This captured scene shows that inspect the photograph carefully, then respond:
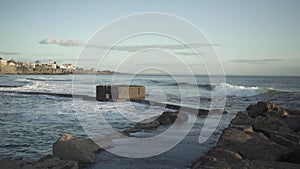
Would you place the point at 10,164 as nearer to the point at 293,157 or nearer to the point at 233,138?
the point at 233,138

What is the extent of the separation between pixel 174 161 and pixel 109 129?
4.83 m

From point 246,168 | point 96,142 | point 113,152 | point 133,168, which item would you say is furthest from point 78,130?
point 246,168

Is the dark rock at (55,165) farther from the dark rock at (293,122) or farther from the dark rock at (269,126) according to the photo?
the dark rock at (293,122)

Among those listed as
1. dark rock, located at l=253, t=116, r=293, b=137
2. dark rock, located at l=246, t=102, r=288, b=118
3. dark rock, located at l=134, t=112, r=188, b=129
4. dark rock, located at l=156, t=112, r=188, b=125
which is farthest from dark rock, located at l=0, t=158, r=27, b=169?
dark rock, located at l=246, t=102, r=288, b=118

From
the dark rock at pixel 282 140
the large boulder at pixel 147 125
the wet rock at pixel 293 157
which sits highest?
the dark rock at pixel 282 140

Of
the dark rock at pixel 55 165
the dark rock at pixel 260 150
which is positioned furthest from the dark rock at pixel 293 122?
the dark rock at pixel 55 165

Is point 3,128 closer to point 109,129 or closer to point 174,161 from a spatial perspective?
point 109,129

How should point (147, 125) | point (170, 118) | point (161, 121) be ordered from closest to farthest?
1. point (147, 125)
2. point (161, 121)
3. point (170, 118)

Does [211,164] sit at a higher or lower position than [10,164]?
higher

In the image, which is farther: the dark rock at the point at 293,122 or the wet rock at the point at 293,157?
the dark rock at the point at 293,122

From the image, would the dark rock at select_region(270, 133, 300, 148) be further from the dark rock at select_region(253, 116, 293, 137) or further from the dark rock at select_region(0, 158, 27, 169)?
the dark rock at select_region(0, 158, 27, 169)

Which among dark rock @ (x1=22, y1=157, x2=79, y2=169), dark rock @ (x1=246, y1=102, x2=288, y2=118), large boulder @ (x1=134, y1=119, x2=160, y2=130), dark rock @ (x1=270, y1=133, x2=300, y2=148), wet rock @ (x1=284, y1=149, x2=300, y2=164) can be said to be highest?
dark rock @ (x1=246, y1=102, x2=288, y2=118)

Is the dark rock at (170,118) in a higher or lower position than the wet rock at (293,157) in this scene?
lower

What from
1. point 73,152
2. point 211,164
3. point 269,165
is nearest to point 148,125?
point 73,152
